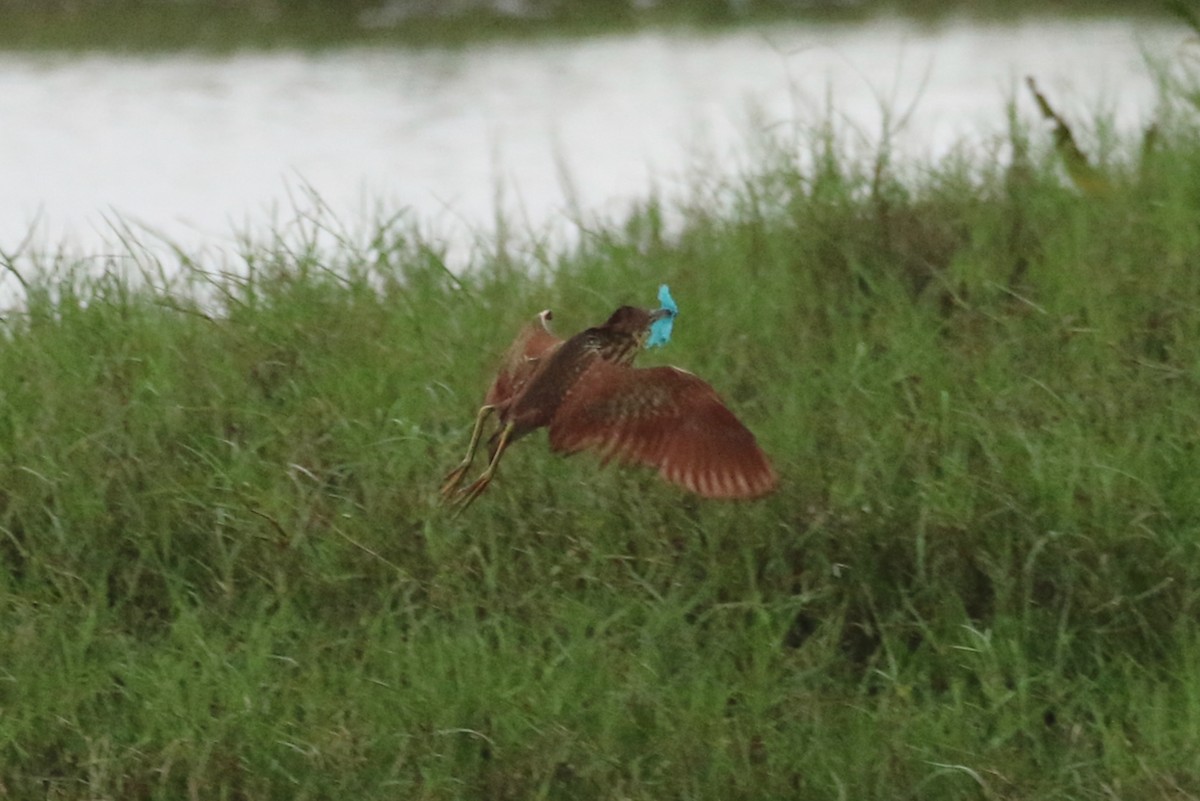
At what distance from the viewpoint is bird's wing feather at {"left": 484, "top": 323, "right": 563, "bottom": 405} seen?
2.92m

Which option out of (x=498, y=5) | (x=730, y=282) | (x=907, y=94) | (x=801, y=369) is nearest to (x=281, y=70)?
(x=498, y=5)

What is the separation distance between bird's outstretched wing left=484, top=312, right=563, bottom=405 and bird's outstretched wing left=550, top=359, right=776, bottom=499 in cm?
20

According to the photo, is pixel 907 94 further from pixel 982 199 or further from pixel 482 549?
pixel 482 549

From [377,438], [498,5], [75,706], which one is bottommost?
[75,706]

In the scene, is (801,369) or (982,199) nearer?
(801,369)

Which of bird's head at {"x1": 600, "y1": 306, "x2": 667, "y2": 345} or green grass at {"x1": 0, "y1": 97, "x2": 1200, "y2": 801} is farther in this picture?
bird's head at {"x1": 600, "y1": 306, "x2": 667, "y2": 345}

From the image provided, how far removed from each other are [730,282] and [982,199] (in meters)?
0.73

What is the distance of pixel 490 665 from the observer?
2779mm

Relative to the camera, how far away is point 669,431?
2.65 meters

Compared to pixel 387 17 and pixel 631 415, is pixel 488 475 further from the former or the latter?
pixel 387 17

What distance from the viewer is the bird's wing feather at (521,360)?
292cm

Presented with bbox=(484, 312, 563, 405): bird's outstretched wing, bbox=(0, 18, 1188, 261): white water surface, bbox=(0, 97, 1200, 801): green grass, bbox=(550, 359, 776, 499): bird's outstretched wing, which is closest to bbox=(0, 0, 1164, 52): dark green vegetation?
bbox=(0, 18, 1188, 261): white water surface

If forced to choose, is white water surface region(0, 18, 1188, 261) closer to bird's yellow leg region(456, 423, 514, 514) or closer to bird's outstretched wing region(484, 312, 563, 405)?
bird's outstretched wing region(484, 312, 563, 405)

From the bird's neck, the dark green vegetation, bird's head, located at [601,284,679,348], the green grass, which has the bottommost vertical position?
the green grass
